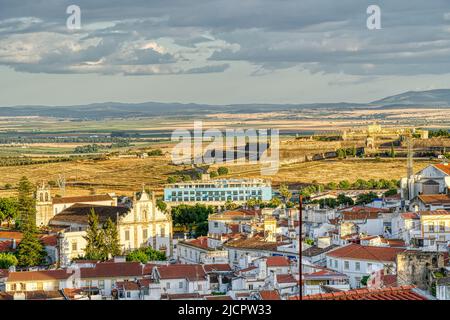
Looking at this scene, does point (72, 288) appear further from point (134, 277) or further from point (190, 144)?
point (190, 144)

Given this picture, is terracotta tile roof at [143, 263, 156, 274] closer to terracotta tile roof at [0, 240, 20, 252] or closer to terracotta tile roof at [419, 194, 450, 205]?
terracotta tile roof at [0, 240, 20, 252]

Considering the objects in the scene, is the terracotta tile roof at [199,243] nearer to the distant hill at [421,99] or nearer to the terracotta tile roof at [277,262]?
the terracotta tile roof at [277,262]

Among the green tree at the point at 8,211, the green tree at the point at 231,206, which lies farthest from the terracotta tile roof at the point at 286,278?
the green tree at the point at 8,211

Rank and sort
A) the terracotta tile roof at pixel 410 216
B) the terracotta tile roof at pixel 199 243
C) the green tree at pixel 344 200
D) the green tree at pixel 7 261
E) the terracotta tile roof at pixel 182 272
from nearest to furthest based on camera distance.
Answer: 1. the terracotta tile roof at pixel 182 272
2. the terracotta tile roof at pixel 410 216
3. the green tree at pixel 7 261
4. the terracotta tile roof at pixel 199 243
5. the green tree at pixel 344 200

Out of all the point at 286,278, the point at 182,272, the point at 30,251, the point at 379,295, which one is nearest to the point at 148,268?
the point at 182,272

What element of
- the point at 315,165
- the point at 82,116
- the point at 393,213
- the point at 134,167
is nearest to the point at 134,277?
the point at 393,213

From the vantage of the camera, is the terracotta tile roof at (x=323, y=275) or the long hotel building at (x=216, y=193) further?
the long hotel building at (x=216, y=193)
